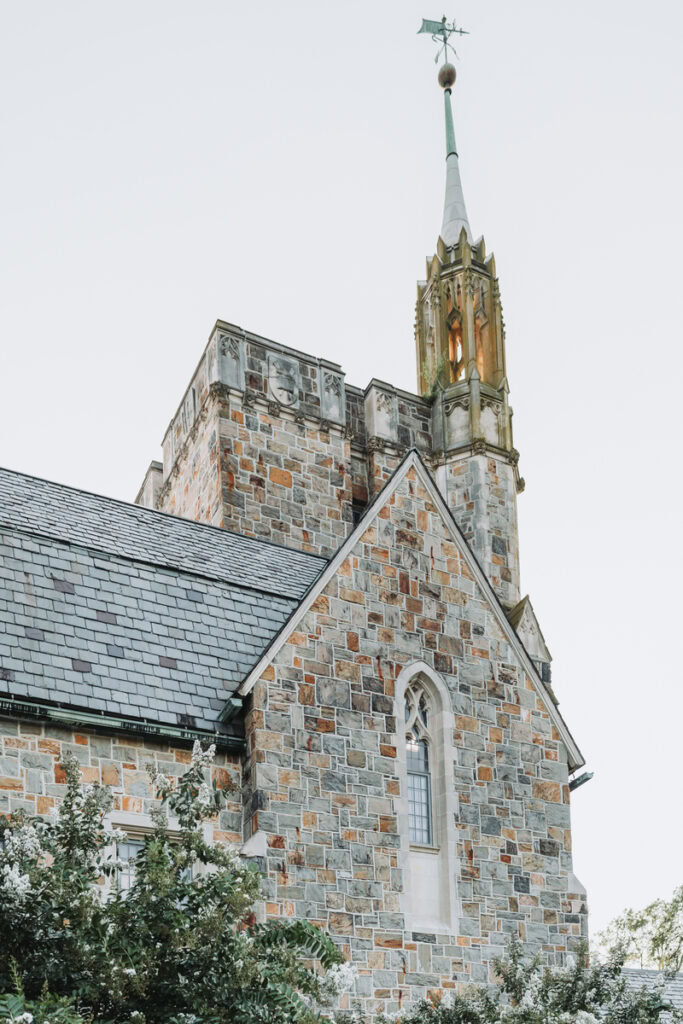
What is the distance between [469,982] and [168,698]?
16.2 feet

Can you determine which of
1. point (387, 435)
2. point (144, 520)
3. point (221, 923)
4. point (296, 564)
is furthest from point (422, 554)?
point (387, 435)

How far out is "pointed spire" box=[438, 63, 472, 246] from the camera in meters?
33.9

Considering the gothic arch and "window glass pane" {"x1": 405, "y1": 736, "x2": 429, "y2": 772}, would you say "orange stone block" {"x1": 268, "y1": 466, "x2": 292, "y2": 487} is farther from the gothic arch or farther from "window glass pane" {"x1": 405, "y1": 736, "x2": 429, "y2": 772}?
"window glass pane" {"x1": 405, "y1": 736, "x2": 429, "y2": 772}

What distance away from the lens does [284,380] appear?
93.7 ft

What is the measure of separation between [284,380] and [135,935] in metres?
18.9

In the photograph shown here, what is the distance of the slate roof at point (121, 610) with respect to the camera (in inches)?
602

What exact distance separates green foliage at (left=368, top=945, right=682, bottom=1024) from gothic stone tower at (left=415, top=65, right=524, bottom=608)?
48.7 ft

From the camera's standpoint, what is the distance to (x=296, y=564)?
20406 mm

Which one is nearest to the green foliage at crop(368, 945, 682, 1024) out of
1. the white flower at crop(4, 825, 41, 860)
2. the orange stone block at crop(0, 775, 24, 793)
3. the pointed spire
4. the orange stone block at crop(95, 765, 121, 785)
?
the orange stone block at crop(95, 765, 121, 785)

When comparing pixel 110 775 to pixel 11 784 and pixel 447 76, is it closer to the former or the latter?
pixel 11 784

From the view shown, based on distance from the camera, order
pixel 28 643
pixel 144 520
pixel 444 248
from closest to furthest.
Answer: pixel 28 643 < pixel 144 520 < pixel 444 248

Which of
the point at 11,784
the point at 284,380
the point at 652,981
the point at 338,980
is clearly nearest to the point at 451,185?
the point at 284,380

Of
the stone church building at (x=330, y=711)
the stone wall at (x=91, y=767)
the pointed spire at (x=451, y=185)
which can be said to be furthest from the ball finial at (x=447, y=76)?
the stone wall at (x=91, y=767)

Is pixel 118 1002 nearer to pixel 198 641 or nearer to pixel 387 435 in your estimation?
pixel 198 641
